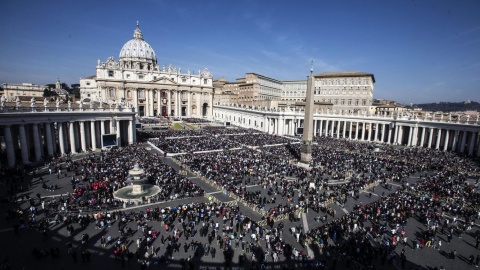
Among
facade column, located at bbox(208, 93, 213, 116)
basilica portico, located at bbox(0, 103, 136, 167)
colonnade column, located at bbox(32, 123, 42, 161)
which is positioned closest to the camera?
basilica portico, located at bbox(0, 103, 136, 167)

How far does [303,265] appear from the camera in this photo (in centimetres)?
1395

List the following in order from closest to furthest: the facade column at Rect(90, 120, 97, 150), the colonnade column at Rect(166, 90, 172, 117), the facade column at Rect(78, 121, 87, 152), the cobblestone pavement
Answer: the cobblestone pavement < the facade column at Rect(78, 121, 87, 152) < the facade column at Rect(90, 120, 97, 150) < the colonnade column at Rect(166, 90, 172, 117)

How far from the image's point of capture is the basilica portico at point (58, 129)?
29281mm

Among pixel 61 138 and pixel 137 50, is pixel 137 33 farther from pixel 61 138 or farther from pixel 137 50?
pixel 61 138

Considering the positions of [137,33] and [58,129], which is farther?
[137,33]

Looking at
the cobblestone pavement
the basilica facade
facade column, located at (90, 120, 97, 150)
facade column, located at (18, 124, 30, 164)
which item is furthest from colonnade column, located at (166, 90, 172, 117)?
the cobblestone pavement

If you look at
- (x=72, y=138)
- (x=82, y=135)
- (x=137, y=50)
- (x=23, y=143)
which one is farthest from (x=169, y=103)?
(x=23, y=143)

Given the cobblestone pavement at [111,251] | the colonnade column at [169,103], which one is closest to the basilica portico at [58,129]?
the cobblestone pavement at [111,251]

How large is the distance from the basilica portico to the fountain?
1629cm

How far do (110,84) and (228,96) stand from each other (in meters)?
44.6

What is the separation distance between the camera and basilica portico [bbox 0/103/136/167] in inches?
1153

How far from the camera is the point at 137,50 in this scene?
330 feet

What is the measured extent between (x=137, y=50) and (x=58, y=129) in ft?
244

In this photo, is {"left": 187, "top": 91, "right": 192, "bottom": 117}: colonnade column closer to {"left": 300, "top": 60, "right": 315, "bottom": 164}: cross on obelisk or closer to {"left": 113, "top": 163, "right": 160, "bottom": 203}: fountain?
{"left": 300, "top": 60, "right": 315, "bottom": 164}: cross on obelisk
